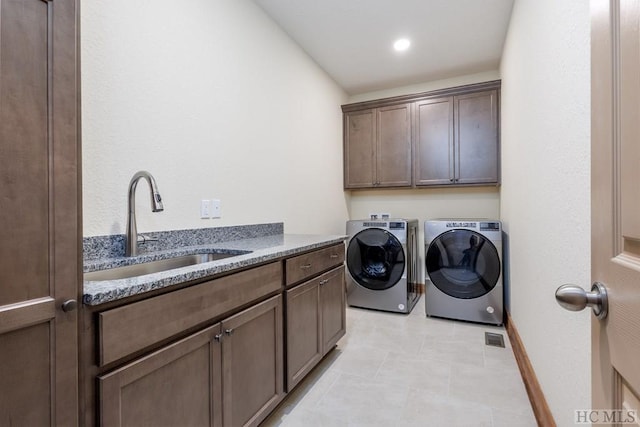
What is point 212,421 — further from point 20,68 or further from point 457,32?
point 457,32

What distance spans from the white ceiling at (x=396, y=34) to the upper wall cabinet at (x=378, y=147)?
441mm

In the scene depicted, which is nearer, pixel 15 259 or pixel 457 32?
pixel 15 259

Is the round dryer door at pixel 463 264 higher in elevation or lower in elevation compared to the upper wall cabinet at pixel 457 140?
lower

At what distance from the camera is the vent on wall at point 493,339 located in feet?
8.04

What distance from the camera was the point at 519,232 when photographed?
220 cm

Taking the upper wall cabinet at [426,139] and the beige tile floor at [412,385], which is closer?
the beige tile floor at [412,385]

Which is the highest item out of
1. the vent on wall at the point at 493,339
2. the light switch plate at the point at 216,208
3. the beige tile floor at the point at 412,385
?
the light switch plate at the point at 216,208

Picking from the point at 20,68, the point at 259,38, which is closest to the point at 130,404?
the point at 20,68

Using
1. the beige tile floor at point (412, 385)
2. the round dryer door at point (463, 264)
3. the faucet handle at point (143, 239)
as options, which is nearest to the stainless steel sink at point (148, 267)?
the faucet handle at point (143, 239)

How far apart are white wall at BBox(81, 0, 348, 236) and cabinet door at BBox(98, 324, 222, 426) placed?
0.68 meters

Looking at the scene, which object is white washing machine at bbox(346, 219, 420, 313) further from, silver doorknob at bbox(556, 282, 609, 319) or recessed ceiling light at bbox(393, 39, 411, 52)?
silver doorknob at bbox(556, 282, 609, 319)

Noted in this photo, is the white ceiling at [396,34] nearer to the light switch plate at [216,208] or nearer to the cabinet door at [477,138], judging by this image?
the cabinet door at [477,138]

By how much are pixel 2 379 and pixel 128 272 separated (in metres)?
0.74

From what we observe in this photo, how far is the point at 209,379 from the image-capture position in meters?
1.14
